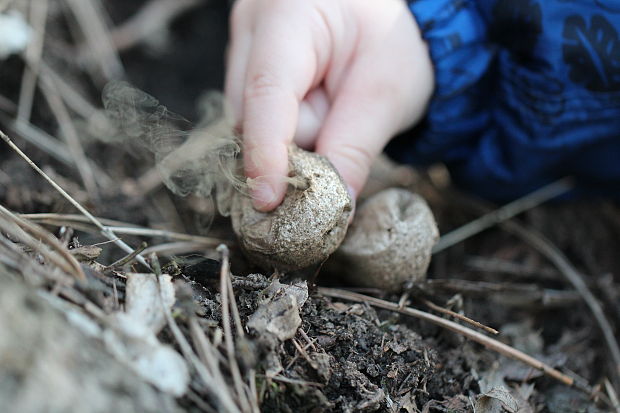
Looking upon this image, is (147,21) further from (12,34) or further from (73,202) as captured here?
(73,202)

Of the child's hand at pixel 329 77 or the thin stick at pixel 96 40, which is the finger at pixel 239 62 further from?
the thin stick at pixel 96 40

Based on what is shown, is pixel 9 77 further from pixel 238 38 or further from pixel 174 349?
pixel 174 349

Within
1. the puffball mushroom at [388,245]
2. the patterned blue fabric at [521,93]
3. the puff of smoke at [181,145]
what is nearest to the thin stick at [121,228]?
the puff of smoke at [181,145]

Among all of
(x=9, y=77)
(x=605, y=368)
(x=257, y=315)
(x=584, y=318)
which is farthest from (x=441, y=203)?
(x=9, y=77)

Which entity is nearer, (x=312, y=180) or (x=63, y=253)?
(x=63, y=253)

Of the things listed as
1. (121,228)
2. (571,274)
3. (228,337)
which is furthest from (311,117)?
(571,274)
